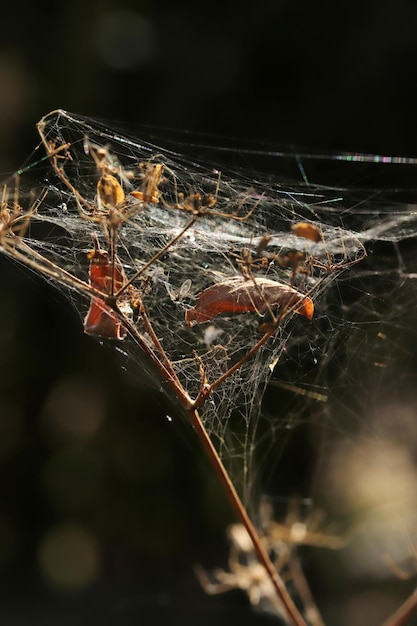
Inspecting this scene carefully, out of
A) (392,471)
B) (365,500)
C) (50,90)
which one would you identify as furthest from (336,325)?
(50,90)

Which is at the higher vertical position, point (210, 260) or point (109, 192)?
point (109, 192)

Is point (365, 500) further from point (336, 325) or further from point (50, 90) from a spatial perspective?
point (50, 90)

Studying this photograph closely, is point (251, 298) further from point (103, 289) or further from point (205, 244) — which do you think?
point (205, 244)

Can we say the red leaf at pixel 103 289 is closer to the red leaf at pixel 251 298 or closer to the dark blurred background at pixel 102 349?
the red leaf at pixel 251 298

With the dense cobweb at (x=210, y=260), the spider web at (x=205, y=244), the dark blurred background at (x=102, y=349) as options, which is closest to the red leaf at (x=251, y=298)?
the dense cobweb at (x=210, y=260)

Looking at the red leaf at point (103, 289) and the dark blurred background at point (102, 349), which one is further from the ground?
the red leaf at point (103, 289)

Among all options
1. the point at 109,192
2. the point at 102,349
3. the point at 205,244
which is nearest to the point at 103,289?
the point at 109,192
